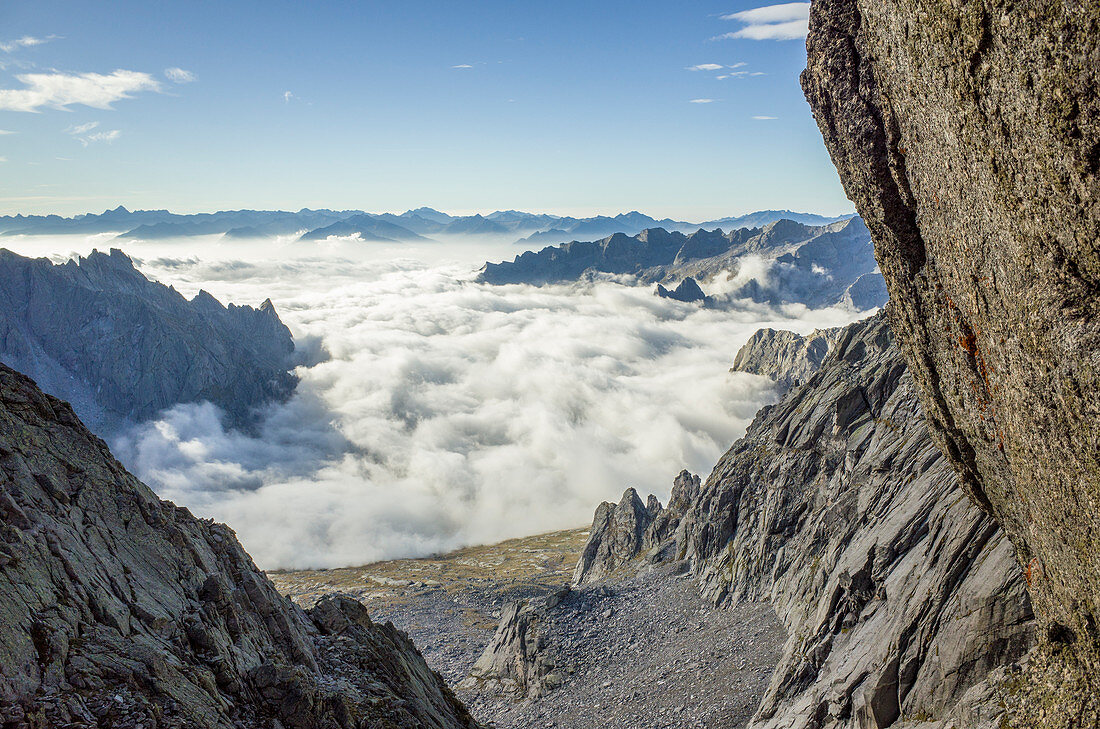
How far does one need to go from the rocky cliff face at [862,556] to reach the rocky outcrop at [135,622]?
2164cm

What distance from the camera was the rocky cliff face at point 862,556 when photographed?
2502 centimetres

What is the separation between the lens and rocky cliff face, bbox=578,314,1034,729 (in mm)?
25016

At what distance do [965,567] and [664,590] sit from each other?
50703 mm

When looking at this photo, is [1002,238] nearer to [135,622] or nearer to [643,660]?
[135,622]

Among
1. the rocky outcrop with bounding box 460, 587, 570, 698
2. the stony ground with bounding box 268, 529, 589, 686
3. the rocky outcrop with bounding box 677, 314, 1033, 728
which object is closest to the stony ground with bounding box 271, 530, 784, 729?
the stony ground with bounding box 268, 529, 589, 686

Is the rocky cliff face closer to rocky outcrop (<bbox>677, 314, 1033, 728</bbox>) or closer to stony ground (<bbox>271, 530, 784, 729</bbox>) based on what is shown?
rocky outcrop (<bbox>677, 314, 1033, 728</bbox>)

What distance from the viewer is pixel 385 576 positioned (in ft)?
632

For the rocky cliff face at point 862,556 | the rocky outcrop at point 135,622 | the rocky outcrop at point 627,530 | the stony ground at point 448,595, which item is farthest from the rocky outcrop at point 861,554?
the stony ground at point 448,595

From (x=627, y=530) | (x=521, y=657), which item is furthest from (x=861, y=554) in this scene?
(x=627, y=530)

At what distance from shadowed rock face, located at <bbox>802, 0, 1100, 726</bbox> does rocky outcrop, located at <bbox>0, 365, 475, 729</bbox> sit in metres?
21.4

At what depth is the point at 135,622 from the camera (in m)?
18.5

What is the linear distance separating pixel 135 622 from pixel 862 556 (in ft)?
129

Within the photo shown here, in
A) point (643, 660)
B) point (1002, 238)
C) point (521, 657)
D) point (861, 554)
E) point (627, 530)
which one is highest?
point (1002, 238)

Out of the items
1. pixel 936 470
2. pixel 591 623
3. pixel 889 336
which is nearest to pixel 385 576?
pixel 591 623
